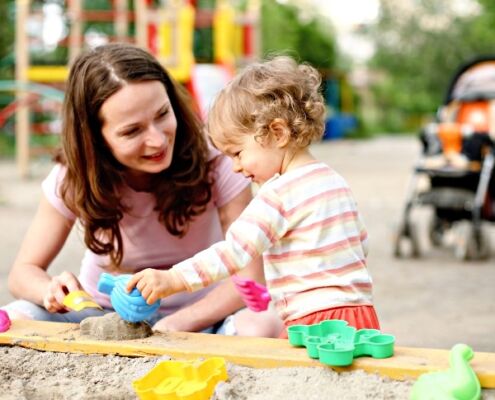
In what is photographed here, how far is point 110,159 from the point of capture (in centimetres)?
243

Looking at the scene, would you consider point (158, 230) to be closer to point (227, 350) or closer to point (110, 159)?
point (110, 159)

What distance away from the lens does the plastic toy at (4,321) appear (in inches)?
86.6

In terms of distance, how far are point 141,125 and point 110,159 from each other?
0.67 ft

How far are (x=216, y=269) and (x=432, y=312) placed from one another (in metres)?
2.39

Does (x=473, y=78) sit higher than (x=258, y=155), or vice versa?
(x=258, y=155)

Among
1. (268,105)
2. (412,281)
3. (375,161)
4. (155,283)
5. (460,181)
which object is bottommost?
(375,161)

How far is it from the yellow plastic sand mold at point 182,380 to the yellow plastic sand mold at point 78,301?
0.35m

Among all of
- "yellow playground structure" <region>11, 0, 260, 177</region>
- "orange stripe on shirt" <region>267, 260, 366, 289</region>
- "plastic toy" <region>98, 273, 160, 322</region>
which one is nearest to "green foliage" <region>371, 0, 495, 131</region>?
"yellow playground structure" <region>11, 0, 260, 177</region>

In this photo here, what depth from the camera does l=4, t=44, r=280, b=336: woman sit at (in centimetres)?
229

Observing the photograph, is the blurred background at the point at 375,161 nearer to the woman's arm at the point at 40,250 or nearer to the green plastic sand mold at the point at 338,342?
the woman's arm at the point at 40,250

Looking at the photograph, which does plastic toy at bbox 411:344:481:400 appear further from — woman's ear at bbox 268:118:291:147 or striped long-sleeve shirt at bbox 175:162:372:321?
woman's ear at bbox 268:118:291:147

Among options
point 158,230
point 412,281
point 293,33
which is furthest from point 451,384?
point 293,33

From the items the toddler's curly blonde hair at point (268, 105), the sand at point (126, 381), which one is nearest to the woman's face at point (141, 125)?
the toddler's curly blonde hair at point (268, 105)

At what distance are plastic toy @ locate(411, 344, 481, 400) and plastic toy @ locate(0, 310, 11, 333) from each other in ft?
3.50
